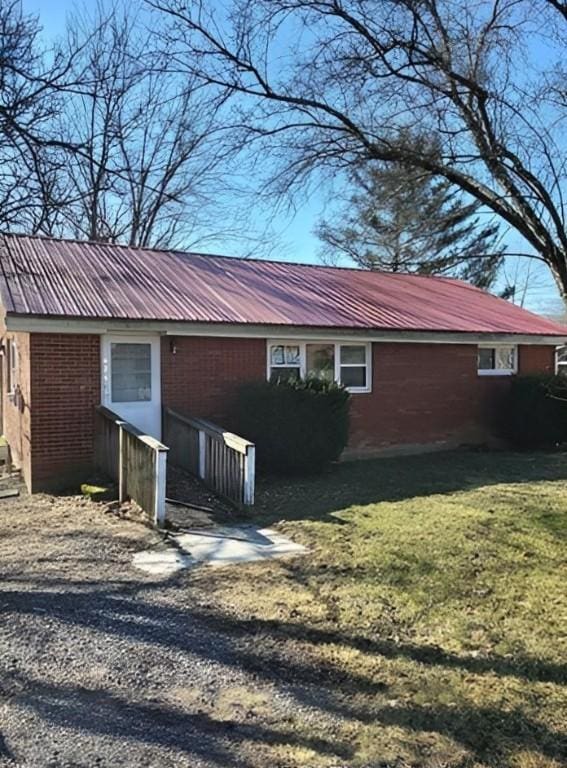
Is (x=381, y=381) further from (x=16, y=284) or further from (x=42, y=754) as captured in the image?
(x=42, y=754)

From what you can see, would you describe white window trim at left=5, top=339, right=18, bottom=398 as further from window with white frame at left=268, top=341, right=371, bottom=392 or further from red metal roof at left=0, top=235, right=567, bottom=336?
window with white frame at left=268, top=341, right=371, bottom=392

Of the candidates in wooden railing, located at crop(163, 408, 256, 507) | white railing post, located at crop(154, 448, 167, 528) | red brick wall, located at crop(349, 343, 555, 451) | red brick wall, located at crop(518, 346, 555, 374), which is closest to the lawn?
wooden railing, located at crop(163, 408, 256, 507)

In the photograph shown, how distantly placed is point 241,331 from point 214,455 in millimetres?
2836

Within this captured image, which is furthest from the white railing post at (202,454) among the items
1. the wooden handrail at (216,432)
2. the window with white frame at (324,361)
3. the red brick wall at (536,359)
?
the red brick wall at (536,359)

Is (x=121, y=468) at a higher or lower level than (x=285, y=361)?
lower

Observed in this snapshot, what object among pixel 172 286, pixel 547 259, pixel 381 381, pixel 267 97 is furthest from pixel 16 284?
pixel 547 259

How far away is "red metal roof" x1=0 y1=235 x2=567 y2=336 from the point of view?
34.9 feet

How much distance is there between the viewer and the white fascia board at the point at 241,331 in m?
9.72

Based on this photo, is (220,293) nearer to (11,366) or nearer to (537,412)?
(11,366)

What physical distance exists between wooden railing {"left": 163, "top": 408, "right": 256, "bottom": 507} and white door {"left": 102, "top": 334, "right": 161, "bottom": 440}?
31 centimetres

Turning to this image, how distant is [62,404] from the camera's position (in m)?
10.3

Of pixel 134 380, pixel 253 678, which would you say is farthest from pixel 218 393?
pixel 253 678

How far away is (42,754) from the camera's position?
305 centimetres

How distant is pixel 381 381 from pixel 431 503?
5145 mm
